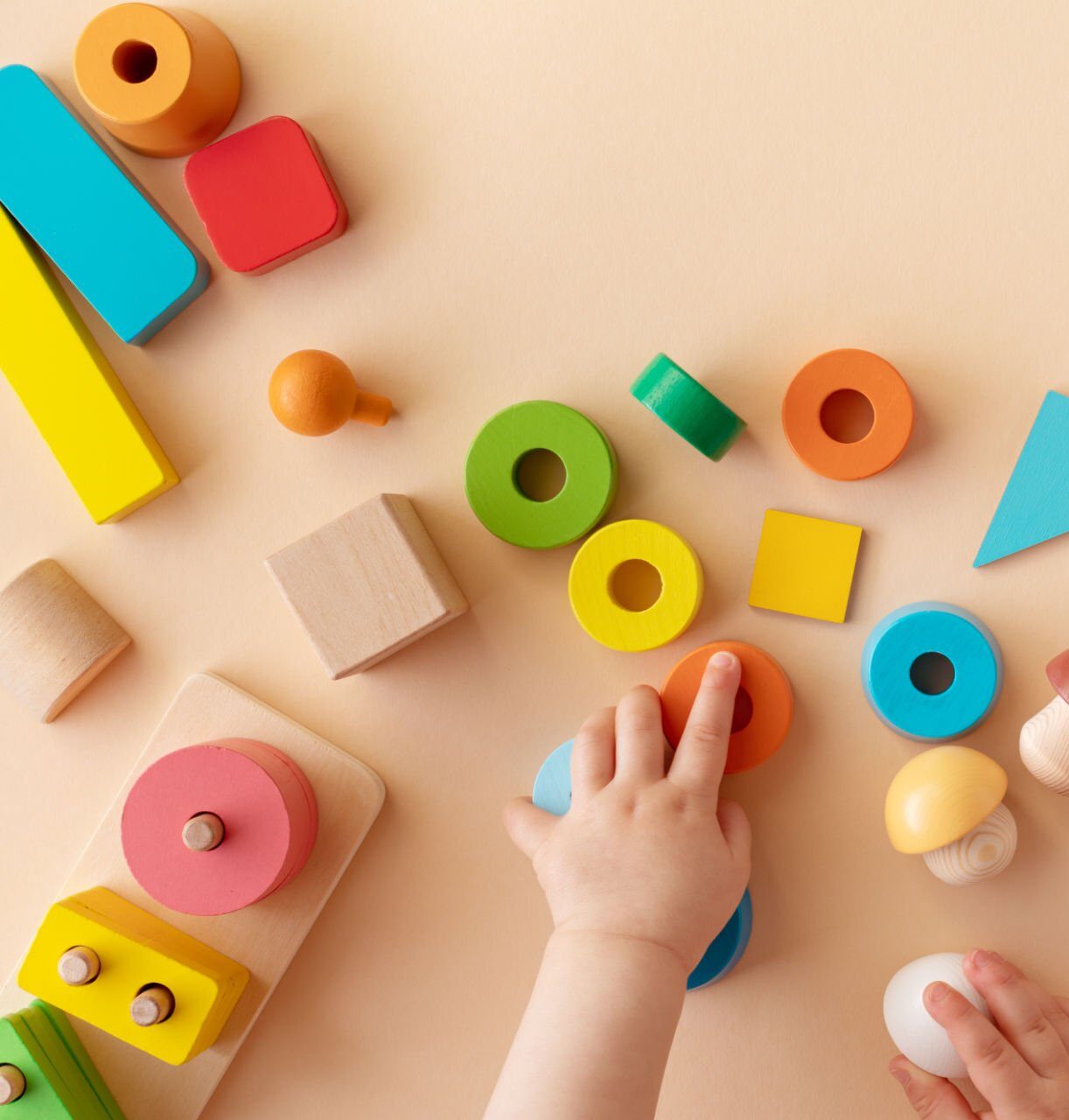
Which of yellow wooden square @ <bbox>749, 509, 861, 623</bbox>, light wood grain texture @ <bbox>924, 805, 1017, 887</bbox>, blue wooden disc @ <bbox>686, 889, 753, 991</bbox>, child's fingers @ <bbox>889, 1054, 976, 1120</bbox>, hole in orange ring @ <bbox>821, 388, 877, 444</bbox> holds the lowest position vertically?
child's fingers @ <bbox>889, 1054, 976, 1120</bbox>

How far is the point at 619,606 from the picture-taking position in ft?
2.33

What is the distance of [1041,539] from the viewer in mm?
690

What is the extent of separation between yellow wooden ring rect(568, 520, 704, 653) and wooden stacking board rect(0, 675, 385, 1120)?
0.20 metres

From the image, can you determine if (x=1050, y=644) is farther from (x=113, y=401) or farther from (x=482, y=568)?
(x=113, y=401)

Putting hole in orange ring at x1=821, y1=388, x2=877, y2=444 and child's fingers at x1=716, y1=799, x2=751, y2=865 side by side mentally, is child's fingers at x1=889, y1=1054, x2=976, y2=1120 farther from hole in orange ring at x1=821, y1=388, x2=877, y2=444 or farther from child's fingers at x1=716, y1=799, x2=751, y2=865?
hole in orange ring at x1=821, y1=388, x2=877, y2=444

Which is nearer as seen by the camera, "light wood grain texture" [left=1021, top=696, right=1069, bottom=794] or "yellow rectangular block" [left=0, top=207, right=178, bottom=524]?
"light wood grain texture" [left=1021, top=696, right=1069, bottom=794]

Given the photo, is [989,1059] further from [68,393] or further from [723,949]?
[68,393]

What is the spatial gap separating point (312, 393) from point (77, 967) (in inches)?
16.3

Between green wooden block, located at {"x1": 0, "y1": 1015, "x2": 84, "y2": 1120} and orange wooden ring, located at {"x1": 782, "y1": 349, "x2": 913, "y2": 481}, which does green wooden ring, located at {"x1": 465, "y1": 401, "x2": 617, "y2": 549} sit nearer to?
orange wooden ring, located at {"x1": 782, "y1": 349, "x2": 913, "y2": 481}

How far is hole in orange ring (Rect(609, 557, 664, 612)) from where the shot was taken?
731mm

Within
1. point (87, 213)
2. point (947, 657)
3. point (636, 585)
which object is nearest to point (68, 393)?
point (87, 213)

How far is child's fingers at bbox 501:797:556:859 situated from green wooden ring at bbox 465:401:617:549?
0.18 m

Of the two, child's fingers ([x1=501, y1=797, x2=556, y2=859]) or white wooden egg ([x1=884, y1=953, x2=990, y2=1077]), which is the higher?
child's fingers ([x1=501, y1=797, x2=556, y2=859])

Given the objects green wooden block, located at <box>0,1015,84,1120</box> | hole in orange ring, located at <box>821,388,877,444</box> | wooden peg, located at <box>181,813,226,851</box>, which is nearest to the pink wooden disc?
wooden peg, located at <box>181,813,226,851</box>
